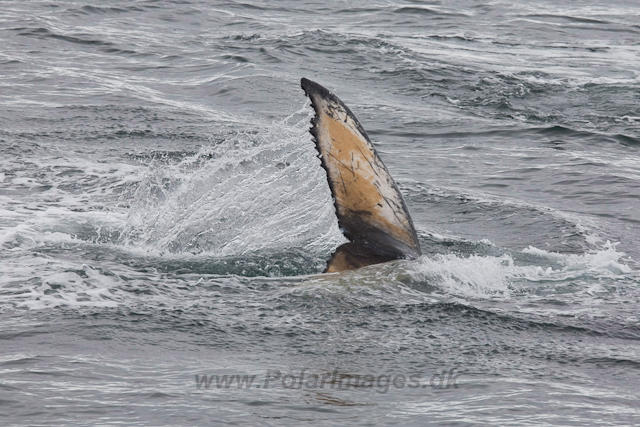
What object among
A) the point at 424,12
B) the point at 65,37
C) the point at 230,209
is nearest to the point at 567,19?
the point at 424,12

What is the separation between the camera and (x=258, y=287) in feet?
Result: 22.8

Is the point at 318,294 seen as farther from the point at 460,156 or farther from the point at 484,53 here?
the point at 484,53

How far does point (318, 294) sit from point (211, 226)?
234cm

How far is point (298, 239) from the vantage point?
328 inches

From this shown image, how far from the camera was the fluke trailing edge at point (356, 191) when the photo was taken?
670cm

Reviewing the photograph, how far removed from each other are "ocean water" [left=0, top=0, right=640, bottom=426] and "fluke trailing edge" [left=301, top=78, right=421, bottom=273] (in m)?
0.20

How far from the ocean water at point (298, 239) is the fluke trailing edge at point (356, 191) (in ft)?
0.65

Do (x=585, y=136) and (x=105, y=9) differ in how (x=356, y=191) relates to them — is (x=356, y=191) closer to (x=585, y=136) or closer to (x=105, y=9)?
(x=585, y=136)

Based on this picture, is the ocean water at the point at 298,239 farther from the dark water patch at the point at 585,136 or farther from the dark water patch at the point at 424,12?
the dark water patch at the point at 424,12

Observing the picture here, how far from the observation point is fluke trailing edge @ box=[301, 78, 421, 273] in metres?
6.70

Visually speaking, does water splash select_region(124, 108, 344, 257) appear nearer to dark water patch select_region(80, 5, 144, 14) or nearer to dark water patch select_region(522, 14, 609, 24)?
dark water patch select_region(80, 5, 144, 14)

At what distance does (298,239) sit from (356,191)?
1.68 metres

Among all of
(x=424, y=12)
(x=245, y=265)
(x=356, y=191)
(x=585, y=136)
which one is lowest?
(x=245, y=265)

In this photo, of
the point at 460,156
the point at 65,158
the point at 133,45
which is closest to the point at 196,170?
the point at 65,158
